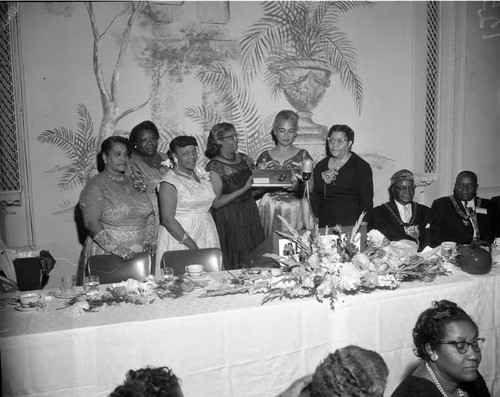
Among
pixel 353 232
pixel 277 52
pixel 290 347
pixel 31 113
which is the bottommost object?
pixel 290 347

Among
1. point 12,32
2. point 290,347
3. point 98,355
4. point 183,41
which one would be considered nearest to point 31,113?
point 12,32

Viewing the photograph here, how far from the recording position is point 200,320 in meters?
2.52

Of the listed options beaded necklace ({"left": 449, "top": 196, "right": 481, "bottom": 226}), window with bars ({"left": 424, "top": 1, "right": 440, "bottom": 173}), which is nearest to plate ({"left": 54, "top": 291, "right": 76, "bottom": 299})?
beaded necklace ({"left": 449, "top": 196, "right": 481, "bottom": 226})

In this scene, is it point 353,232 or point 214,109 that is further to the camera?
point 214,109

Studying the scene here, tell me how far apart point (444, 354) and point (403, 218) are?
9.44 ft

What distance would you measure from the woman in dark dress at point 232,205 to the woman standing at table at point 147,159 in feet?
1.90

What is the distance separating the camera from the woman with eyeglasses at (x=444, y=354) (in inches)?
78.7

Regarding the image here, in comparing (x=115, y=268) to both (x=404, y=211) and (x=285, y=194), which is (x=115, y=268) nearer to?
(x=285, y=194)

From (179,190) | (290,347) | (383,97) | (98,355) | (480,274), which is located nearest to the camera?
(98,355)

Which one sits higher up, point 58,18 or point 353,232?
point 58,18

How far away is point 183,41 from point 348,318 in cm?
355

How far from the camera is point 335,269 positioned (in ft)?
8.86

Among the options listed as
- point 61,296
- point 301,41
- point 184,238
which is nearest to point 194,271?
point 61,296

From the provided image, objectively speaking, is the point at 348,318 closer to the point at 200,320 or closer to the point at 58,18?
the point at 200,320
